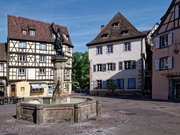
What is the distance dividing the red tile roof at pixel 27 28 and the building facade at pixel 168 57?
1893 centimetres

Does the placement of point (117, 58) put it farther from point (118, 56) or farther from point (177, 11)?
point (177, 11)

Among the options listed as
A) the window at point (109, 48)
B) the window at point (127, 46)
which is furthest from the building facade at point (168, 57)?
the window at point (109, 48)

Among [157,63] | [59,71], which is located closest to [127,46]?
[157,63]

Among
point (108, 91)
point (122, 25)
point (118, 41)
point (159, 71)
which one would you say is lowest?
point (108, 91)

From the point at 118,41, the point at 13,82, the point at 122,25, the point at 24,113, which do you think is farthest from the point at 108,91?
the point at 24,113

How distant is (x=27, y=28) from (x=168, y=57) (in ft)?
77.3

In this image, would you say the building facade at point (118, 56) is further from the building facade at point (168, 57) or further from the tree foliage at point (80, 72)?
the tree foliage at point (80, 72)

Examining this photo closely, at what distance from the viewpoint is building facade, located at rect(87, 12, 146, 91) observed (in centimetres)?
3925

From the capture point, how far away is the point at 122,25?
42.9 metres

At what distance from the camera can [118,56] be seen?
4166 cm

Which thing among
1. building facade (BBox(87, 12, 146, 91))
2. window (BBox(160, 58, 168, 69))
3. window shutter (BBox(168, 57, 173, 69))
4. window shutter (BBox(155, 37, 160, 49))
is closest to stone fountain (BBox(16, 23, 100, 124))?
window shutter (BBox(168, 57, 173, 69))

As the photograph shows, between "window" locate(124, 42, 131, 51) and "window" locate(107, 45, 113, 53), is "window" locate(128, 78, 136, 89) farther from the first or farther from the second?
"window" locate(107, 45, 113, 53)

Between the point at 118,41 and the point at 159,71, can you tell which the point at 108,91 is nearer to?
the point at 118,41

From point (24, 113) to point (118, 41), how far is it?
1150 inches
